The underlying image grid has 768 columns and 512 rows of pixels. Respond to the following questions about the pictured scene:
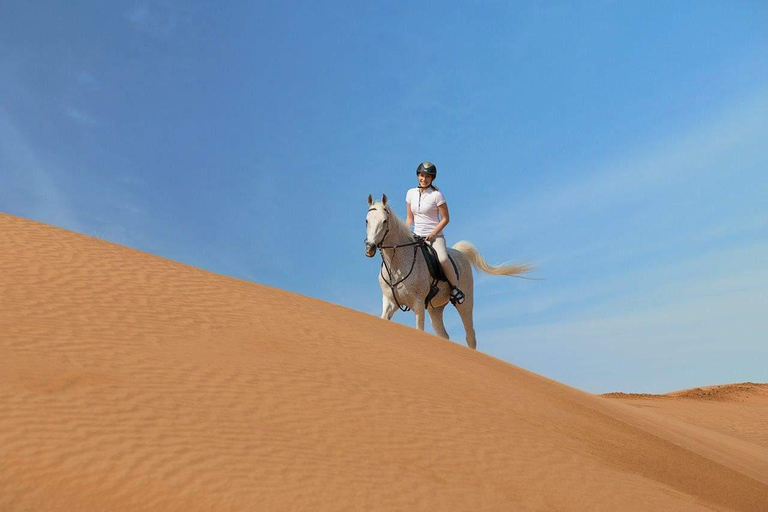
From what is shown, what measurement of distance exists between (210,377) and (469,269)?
887 centimetres

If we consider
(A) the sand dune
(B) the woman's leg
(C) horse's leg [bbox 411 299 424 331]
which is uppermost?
(B) the woman's leg

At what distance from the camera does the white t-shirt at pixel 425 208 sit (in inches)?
416

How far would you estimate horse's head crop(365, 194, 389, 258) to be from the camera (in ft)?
32.0

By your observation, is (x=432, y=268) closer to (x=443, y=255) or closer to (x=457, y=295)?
(x=443, y=255)

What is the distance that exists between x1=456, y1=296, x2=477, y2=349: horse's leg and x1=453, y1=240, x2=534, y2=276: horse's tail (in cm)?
81

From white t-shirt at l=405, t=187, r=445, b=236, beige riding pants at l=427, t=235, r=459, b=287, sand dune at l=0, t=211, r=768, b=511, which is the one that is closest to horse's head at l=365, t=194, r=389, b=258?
white t-shirt at l=405, t=187, r=445, b=236

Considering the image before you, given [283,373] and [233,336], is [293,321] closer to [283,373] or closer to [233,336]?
[233,336]

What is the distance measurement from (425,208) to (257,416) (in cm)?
732

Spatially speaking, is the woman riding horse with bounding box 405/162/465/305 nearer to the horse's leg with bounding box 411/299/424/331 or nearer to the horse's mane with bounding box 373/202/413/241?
the horse's mane with bounding box 373/202/413/241

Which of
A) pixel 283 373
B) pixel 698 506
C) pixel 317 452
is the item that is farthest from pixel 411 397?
pixel 698 506

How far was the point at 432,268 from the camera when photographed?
427 inches

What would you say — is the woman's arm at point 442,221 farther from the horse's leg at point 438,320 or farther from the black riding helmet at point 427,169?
the horse's leg at point 438,320

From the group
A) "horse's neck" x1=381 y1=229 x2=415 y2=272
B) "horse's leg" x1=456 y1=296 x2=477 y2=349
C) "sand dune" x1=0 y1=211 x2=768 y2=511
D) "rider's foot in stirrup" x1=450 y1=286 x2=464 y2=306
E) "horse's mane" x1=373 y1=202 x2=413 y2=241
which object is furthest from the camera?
"horse's leg" x1=456 y1=296 x2=477 y2=349

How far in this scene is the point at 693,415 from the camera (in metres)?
15.2
